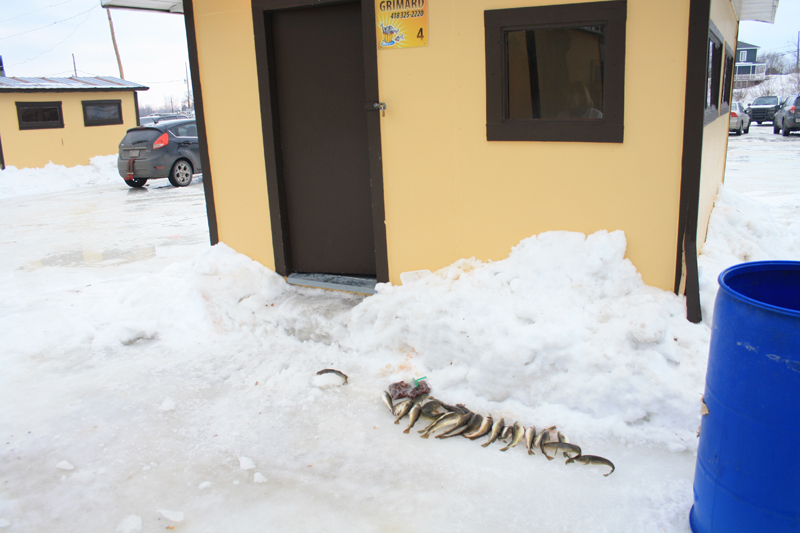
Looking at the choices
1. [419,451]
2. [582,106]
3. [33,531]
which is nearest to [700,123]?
[582,106]

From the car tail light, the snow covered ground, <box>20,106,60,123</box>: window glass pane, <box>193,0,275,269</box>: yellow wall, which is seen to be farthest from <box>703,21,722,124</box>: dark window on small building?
<box>20,106,60,123</box>: window glass pane

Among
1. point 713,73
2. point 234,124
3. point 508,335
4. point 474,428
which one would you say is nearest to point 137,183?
point 234,124

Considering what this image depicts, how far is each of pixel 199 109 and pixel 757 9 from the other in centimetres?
700

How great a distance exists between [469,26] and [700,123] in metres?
1.72

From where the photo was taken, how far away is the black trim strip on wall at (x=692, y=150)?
366cm

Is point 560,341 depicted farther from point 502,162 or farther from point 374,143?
point 374,143

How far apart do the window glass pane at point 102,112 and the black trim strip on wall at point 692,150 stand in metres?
18.6

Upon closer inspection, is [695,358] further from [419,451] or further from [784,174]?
[784,174]

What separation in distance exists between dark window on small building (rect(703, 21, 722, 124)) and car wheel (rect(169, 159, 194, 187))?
12020mm

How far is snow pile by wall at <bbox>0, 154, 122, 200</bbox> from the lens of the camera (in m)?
15.3

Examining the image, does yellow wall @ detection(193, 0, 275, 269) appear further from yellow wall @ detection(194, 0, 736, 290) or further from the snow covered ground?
the snow covered ground

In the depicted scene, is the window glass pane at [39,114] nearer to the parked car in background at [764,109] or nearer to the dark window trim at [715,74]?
the dark window trim at [715,74]

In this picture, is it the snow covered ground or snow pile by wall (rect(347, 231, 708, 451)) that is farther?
snow pile by wall (rect(347, 231, 708, 451))

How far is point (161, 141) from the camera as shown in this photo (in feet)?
45.5
